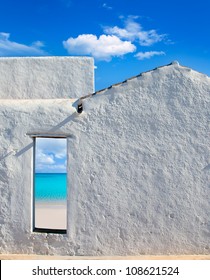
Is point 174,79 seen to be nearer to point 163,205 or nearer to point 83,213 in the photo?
point 163,205

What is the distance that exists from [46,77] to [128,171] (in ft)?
10.6

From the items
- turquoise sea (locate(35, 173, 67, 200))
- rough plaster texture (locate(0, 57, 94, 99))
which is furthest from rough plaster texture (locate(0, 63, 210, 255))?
turquoise sea (locate(35, 173, 67, 200))

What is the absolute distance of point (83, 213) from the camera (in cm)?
781

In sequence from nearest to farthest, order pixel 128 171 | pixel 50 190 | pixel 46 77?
1. pixel 128 171
2. pixel 46 77
3. pixel 50 190

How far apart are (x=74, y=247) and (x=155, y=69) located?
4298 millimetres

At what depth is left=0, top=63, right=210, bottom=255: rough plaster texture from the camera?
303 inches

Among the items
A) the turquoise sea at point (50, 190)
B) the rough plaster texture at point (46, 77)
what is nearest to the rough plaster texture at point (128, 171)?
the rough plaster texture at point (46, 77)

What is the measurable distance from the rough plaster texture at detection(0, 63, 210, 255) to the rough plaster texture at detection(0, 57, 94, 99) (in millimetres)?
882

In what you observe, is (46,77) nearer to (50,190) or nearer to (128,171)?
(128,171)

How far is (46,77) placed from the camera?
903cm

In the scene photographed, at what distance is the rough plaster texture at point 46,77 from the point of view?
891 centimetres

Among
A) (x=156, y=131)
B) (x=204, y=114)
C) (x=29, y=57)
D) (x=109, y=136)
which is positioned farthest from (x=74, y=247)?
(x=29, y=57)

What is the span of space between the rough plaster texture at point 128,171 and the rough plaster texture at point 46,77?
88 cm

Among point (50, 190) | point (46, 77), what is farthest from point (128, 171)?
point (50, 190)
